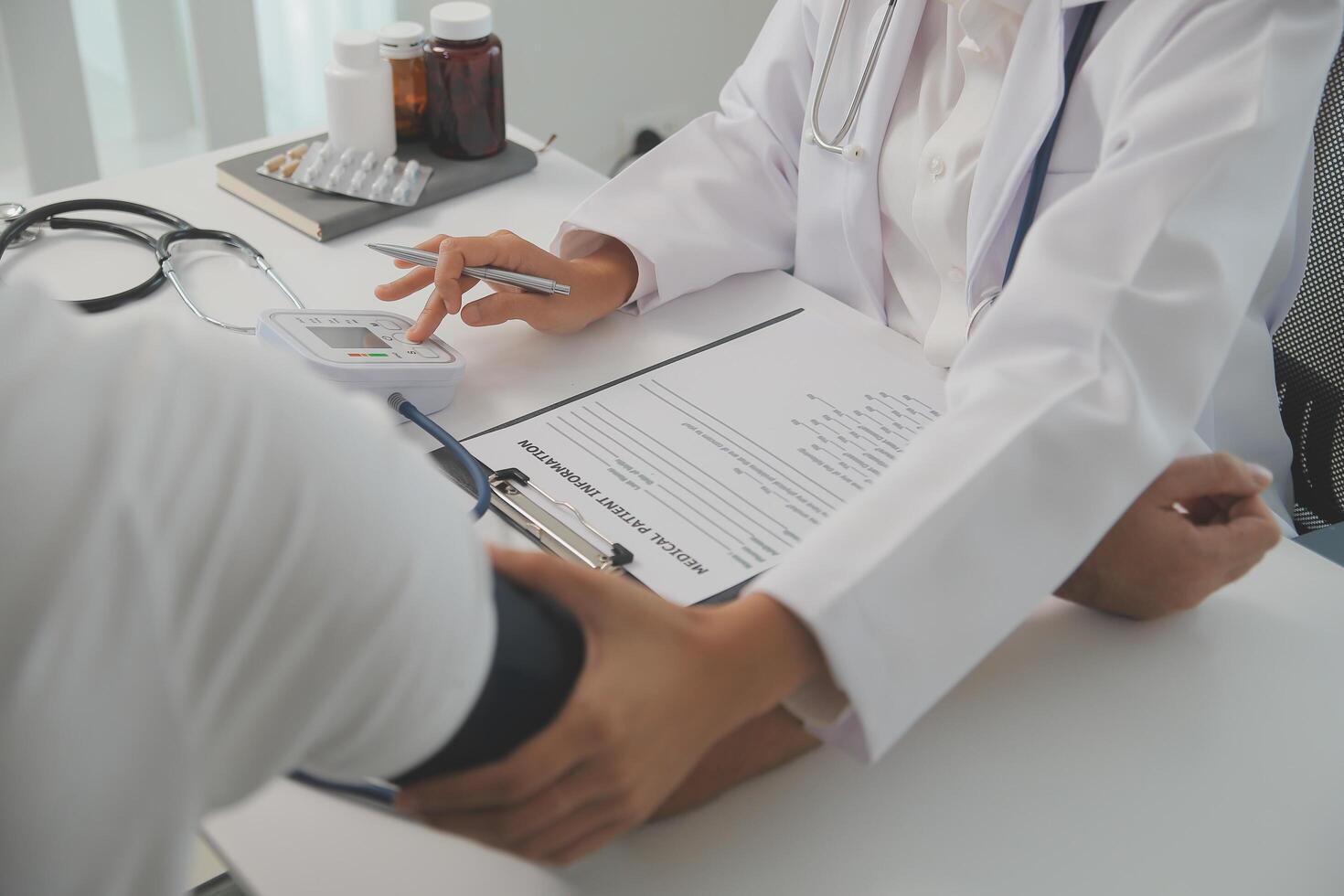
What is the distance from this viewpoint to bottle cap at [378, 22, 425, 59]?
1.14 meters

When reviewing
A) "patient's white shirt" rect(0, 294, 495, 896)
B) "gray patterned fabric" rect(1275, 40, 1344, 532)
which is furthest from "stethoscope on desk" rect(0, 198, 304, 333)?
"gray patterned fabric" rect(1275, 40, 1344, 532)

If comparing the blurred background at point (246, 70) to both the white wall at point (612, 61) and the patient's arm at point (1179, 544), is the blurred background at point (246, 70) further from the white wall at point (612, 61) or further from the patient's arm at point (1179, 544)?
the patient's arm at point (1179, 544)

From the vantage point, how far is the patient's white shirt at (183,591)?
1.13 feet

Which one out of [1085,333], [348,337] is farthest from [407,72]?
[1085,333]

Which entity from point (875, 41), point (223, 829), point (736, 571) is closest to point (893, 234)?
point (875, 41)

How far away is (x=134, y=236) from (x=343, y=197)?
189 millimetres

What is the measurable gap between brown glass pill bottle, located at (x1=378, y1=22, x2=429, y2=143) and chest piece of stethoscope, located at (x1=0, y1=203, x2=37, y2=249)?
0.36m

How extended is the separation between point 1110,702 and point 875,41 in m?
0.57

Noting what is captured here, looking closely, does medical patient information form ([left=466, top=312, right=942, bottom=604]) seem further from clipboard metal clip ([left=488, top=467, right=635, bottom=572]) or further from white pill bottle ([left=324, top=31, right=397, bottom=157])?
white pill bottle ([left=324, top=31, right=397, bottom=157])

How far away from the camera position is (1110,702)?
639 mm

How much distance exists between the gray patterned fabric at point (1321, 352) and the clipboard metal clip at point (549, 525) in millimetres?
631

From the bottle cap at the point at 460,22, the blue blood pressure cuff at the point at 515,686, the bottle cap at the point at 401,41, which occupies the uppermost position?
the bottle cap at the point at 460,22

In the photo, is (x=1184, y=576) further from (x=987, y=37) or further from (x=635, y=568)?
(x=987, y=37)

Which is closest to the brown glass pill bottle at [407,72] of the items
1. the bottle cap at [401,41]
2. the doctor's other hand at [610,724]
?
the bottle cap at [401,41]
